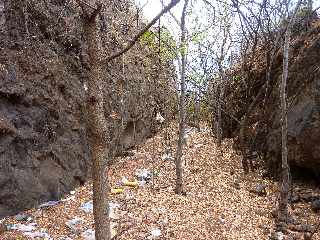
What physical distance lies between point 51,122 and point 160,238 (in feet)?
15.9

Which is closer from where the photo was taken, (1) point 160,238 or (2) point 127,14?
(1) point 160,238

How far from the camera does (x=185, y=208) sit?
1191 cm

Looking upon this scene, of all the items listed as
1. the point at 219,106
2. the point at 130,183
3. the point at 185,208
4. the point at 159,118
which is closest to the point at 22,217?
the point at 130,183

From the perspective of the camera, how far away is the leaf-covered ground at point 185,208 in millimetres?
10375

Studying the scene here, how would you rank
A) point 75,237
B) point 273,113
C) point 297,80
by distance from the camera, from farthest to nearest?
point 273,113 < point 297,80 < point 75,237

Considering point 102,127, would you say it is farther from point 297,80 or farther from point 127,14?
point 127,14

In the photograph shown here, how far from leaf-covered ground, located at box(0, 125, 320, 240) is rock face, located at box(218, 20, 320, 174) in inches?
47.5

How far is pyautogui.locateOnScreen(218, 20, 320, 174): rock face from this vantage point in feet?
40.0

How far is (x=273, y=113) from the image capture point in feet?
47.9

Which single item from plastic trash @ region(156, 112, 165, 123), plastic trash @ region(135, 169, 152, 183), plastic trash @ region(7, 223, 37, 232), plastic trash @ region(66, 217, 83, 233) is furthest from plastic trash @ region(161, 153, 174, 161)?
plastic trash @ region(7, 223, 37, 232)

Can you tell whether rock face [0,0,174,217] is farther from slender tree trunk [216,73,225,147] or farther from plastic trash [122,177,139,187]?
slender tree trunk [216,73,225,147]

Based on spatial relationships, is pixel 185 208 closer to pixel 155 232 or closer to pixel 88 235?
pixel 155 232

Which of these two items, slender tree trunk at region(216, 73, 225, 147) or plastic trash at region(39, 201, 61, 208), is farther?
slender tree trunk at region(216, 73, 225, 147)

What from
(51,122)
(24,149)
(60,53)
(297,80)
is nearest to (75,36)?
(60,53)
